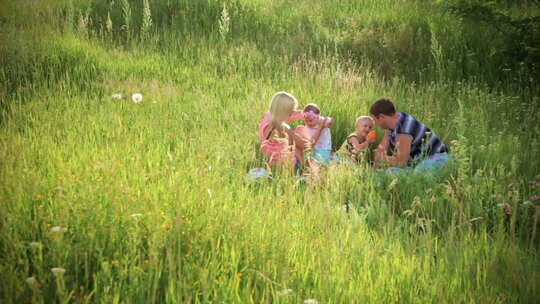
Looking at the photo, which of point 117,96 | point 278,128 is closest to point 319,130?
point 278,128

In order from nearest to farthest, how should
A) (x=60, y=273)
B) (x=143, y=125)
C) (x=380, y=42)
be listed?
(x=60, y=273), (x=143, y=125), (x=380, y=42)

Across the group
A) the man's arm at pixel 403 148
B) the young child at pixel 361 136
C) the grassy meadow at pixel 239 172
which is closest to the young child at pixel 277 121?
the grassy meadow at pixel 239 172

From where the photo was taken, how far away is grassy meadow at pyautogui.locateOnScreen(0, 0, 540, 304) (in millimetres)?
2414

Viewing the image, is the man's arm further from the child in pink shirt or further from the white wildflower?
the white wildflower

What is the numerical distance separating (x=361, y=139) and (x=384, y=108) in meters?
0.54

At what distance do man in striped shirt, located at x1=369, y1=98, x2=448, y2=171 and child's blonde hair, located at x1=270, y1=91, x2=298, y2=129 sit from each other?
0.95 metres

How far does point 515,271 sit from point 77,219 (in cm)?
248

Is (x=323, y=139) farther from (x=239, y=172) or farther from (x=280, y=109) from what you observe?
(x=239, y=172)

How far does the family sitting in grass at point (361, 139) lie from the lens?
16.7 feet

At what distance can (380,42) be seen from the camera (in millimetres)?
9539

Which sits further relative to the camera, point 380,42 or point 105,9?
point 105,9

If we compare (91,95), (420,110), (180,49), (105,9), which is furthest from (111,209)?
(105,9)

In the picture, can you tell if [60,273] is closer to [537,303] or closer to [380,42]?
[537,303]

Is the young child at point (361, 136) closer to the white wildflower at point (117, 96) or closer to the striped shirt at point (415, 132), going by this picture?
the striped shirt at point (415, 132)
